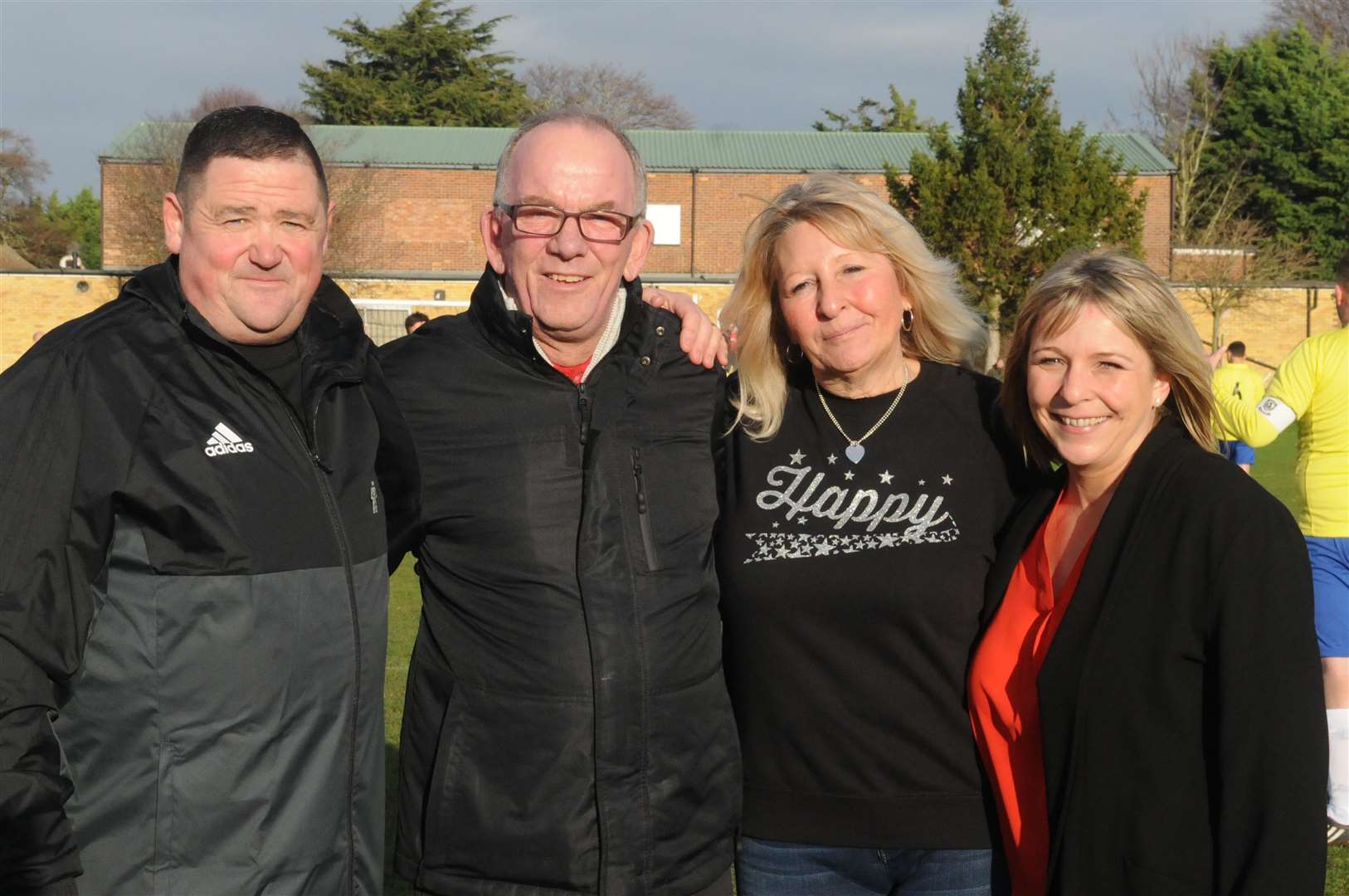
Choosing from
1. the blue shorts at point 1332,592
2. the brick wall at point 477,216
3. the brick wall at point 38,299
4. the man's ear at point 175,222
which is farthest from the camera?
the brick wall at point 477,216

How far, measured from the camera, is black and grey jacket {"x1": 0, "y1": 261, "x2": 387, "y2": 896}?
99.0 inches

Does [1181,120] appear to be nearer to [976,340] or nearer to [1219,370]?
[1219,370]

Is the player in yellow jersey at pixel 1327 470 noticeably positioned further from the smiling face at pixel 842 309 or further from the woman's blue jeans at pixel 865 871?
the woman's blue jeans at pixel 865 871

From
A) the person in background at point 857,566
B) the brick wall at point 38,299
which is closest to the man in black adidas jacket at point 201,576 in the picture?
the person in background at point 857,566

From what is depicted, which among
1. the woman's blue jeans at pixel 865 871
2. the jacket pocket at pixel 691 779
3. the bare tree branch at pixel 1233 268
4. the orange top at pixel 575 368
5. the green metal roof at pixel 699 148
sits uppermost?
the green metal roof at pixel 699 148

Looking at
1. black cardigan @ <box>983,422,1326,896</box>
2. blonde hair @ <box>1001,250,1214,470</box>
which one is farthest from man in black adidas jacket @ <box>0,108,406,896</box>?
blonde hair @ <box>1001,250,1214,470</box>

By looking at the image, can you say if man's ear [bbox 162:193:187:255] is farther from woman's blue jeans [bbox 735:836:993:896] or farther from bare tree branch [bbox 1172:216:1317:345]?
bare tree branch [bbox 1172:216:1317:345]

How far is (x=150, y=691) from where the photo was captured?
8.75 ft

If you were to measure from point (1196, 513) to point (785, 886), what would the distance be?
1.40m

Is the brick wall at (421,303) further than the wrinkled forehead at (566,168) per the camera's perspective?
Yes

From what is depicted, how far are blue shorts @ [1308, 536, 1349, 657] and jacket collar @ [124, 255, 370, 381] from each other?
15.3 feet

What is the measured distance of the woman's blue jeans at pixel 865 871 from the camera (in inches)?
130

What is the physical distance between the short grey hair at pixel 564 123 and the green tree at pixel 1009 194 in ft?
99.9

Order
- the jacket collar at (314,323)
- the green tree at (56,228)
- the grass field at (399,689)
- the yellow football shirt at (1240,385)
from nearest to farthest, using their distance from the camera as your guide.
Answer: the jacket collar at (314,323), the grass field at (399,689), the yellow football shirt at (1240,385), the green tree at (56,228)
